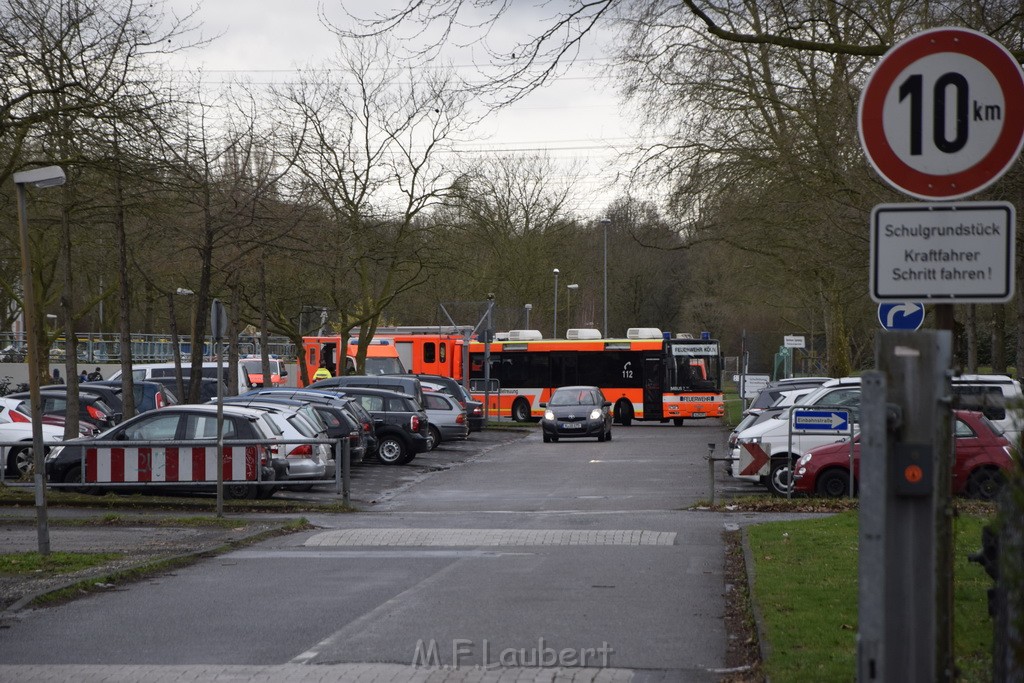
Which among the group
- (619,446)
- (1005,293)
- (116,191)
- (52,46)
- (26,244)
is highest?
(52,46)

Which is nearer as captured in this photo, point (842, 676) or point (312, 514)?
point (842, 676)

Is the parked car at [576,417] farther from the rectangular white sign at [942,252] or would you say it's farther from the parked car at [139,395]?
the rectangular white sign at [942,252]

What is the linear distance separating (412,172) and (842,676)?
36.8 m

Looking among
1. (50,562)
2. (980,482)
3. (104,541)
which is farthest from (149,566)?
(980,482)

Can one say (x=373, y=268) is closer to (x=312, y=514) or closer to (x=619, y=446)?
(x=619, y=446)

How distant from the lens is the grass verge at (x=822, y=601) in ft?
24.3

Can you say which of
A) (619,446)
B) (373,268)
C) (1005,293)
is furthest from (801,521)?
(373,268)

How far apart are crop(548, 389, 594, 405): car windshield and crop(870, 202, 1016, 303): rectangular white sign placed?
107 ft

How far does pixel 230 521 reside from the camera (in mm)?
16938

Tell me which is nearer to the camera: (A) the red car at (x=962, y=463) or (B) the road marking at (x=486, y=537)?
(B) the road marking at (x=486, y=537)

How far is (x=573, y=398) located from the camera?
125 feet

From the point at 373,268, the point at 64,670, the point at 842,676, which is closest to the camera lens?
the point at 842,676

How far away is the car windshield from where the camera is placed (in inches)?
1485

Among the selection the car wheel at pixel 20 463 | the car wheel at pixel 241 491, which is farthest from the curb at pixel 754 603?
the car wheel at pixel 20 463
